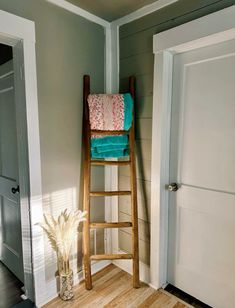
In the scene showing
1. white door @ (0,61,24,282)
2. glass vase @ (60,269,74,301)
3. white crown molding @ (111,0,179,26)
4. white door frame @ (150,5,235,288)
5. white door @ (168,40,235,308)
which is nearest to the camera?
white door frame @ (150,5,235,288)

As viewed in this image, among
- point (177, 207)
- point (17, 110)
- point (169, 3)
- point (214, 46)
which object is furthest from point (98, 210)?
point (169, 3)

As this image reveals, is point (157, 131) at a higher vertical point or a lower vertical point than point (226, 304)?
higher

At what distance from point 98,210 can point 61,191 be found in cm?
47

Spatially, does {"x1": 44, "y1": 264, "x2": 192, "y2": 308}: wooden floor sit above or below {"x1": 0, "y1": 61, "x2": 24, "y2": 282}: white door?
below

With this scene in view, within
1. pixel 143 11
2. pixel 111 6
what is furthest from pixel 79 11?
pixel 143 11

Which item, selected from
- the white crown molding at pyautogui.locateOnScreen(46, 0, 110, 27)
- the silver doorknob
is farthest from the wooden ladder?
the white crown molding at pyautogui.locateOnScreen(46, 0, 110, 27)

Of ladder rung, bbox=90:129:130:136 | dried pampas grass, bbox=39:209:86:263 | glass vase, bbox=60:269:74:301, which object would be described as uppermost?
ladder rung, bbox=90:129:130:136

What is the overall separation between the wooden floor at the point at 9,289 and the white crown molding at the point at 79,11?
7.50 ft

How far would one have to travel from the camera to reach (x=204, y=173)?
5.48 feet

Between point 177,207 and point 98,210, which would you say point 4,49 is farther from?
point 177,207

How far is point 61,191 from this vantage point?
1.86 metres

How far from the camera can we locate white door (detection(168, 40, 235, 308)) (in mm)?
1545

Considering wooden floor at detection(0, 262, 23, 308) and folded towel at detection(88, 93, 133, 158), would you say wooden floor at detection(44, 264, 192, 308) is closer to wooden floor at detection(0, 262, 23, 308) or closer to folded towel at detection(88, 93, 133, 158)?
wooden floor at detection(0, 262, 23, 308)

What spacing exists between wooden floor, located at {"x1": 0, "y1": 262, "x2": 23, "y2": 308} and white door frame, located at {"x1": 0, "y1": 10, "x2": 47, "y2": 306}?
15 cm
